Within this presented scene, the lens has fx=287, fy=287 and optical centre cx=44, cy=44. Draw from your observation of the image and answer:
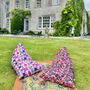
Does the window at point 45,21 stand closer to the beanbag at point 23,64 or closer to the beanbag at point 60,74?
the beanbag at point 23,64

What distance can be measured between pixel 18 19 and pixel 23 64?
31187 mm

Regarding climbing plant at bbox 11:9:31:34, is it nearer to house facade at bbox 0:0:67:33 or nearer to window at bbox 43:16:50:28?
house facade at bbox 0:0:67:33

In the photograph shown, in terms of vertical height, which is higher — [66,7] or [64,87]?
[66,7]

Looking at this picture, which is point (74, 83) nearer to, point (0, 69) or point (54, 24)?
point (0, 69)

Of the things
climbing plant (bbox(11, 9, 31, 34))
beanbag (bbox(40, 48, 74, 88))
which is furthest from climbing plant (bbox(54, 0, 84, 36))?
beanbag (bbox(40, 48, 74, 88))

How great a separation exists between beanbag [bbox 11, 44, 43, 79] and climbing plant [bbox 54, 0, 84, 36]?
25074 mm

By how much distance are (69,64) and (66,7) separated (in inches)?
1064

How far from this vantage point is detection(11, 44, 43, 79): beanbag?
9.41 m

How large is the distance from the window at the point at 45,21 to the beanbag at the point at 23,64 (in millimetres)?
28080

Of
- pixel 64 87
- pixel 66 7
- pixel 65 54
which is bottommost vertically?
pixel 64 87

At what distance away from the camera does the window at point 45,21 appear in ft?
126

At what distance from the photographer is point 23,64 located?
972cm

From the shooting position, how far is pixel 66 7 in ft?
119

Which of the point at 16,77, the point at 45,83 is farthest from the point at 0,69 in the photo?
the point at 45,83
